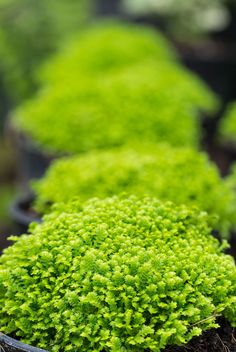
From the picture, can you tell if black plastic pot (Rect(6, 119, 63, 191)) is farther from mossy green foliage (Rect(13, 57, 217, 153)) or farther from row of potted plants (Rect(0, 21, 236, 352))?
row of potted plants (Rect(0, 21, 236, 352))

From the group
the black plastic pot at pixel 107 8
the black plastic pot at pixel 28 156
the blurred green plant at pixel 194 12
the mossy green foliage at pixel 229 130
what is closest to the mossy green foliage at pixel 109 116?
the black plastic pot at pixel 28 156

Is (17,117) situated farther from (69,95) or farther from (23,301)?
(23,301)

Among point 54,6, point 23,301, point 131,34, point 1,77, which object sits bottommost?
point 23,301

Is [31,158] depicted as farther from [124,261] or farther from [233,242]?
[124,261]

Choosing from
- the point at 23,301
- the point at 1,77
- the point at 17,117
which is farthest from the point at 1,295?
the point at 1,77

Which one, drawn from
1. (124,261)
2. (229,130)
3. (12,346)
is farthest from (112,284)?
(229,130)

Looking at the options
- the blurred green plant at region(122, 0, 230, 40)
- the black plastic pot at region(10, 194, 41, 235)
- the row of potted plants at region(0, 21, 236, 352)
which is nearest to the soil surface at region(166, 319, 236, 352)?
the row of potted plants at region(0, 21, 236, 352)

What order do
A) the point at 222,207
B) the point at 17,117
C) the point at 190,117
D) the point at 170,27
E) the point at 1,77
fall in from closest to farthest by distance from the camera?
the point at 222,207 < the point at 190,117 < the point at 17,117 < the point at 1,77 < the point at 170,27
